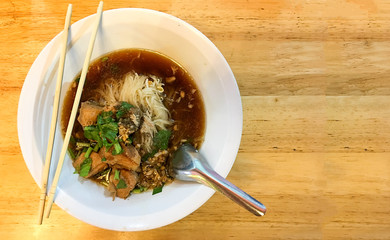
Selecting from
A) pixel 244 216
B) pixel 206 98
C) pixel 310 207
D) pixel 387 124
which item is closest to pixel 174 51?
pixel 206 98

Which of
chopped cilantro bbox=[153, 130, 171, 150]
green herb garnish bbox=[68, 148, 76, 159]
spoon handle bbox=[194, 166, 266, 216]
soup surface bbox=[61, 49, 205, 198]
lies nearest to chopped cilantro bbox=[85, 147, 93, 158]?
soup surface bbox=[61, 49, 205, 198]

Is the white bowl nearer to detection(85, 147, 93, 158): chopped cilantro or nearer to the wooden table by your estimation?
detection(85, 147, 93, 158): chopped cilantro

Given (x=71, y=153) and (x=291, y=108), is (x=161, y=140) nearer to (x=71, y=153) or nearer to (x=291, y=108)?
(x=71, y=153)

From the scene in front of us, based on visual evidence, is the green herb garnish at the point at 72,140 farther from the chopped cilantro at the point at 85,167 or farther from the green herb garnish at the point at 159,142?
the green herb garnish at the point at 159,142

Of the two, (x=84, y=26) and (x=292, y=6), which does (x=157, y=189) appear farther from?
(x=292, y=6)

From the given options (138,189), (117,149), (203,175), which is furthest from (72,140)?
(203,175)
